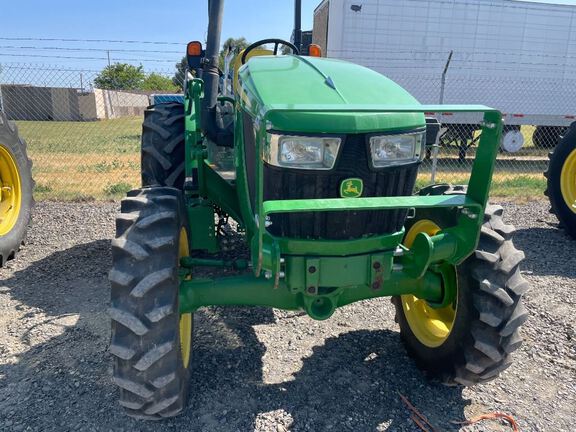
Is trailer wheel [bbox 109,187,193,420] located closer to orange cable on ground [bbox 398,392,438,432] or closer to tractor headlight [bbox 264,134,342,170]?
tractor headlight [bbox 264,134,342,170]

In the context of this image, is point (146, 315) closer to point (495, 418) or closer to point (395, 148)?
point (395, 148)

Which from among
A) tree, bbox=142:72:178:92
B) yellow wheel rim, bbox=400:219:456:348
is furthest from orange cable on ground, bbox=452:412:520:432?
tree, bbox=142:72:178:92

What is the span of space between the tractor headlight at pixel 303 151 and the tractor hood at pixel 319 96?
4 centimetres

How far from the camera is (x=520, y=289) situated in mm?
2674

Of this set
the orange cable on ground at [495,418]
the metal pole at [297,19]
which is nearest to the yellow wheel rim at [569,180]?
the metal pole at [297,19]

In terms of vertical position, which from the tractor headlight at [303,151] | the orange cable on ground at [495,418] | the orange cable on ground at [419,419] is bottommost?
the orange cable on ground at [495,418]

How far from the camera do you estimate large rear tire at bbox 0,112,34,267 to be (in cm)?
481

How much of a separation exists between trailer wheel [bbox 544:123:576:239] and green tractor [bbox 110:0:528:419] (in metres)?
3.66

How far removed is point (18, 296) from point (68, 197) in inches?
140

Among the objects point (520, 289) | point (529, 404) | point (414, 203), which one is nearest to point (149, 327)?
point (414, 203)

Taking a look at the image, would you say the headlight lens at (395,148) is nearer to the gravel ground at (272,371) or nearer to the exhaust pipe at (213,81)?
the gravel ground at (272,371)

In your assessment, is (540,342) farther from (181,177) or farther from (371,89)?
(181,177)

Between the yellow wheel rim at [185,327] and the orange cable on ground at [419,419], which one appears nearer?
the orange cable on ground at [419,419]

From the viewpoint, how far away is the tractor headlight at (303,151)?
212cm
